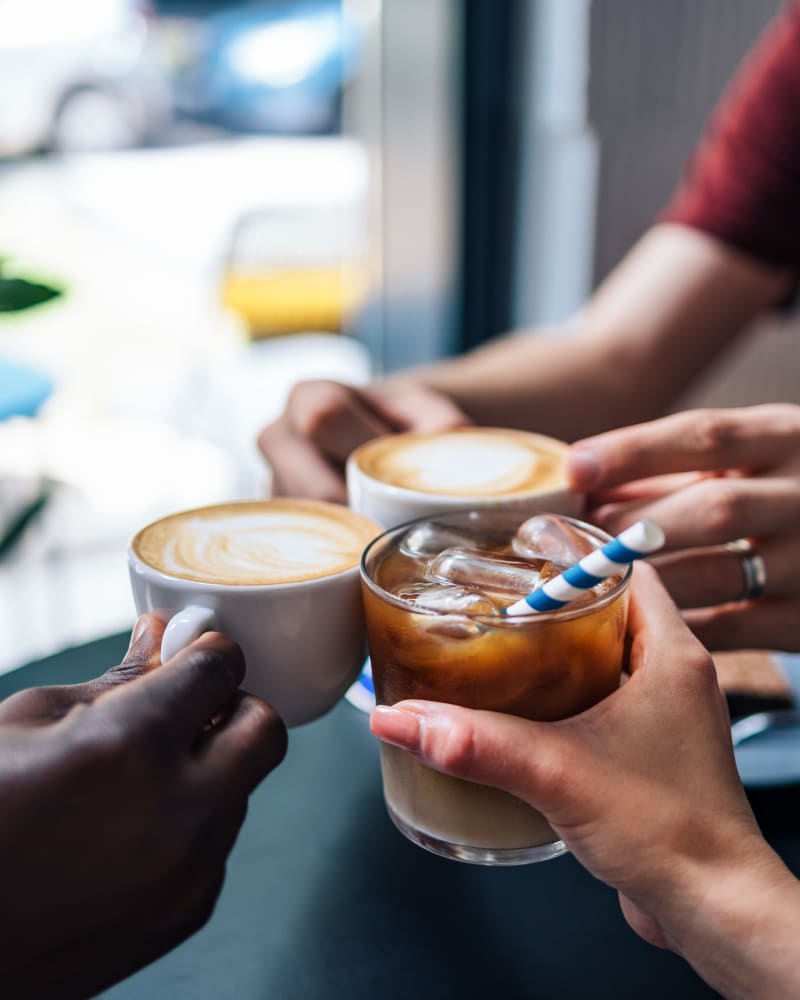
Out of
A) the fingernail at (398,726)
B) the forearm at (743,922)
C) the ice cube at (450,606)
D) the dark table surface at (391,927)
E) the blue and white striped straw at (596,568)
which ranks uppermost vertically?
the blue and white striped straw at (596,568)

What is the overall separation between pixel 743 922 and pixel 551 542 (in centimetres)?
29

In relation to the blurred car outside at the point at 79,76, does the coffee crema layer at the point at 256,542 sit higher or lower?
lower

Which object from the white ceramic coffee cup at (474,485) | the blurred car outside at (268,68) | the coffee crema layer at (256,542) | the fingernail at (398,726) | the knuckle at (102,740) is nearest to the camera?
the knuckle at (102,740)

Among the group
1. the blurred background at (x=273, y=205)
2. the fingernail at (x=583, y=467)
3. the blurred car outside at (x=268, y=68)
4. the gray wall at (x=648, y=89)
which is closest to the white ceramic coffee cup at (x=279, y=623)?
the fingernail at (x=583, y=467)

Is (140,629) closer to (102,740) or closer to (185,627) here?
(185,627)

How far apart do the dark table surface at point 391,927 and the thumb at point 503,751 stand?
13 cm

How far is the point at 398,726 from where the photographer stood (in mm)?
586

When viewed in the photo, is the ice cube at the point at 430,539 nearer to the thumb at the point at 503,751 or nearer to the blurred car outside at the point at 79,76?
the thumb at the point at 503,751

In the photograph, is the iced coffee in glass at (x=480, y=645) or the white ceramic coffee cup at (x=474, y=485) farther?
the white ceramic coffee cup at (x=474, y=485)

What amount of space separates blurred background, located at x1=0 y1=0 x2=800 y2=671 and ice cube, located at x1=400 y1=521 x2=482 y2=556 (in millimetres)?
995

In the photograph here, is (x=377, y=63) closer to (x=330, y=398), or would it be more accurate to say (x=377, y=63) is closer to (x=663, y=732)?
(x=330, y=398)

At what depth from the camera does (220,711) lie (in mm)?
575

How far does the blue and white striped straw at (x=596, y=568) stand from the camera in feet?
1.74

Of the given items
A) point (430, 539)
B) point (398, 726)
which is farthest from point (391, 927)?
point (430, 539)
